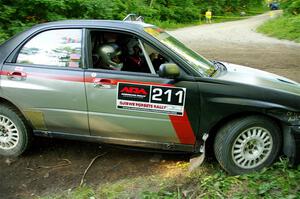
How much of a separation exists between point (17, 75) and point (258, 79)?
2880 millimetres

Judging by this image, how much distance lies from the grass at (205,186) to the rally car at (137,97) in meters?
0.19

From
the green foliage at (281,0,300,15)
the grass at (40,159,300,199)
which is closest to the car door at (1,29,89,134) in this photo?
the grass at (40,159,300,199)

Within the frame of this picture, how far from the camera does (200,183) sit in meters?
4.13

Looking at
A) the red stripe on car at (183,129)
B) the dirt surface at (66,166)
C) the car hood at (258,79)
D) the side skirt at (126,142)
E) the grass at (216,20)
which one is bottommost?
the dirt surface at (66,166)

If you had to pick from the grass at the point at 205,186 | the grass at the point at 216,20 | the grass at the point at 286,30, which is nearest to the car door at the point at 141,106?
the grass at the point at 205,186

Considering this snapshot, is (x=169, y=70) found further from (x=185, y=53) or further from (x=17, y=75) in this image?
(x=17, y=75)

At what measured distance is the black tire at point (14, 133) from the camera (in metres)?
4.80

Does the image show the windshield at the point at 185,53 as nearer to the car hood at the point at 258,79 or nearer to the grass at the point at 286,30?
the car hood at the point at 258,79

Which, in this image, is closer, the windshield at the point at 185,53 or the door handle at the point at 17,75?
the windshield at the point at 185,53

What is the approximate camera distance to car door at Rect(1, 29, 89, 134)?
4.48 m

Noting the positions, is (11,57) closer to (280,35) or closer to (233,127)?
(233,127)

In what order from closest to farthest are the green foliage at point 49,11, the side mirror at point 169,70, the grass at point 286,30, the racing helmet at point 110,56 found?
the side mirror at point 169,70 < the racing helmet at point 110,56 < the green foliage at point 49,11 < the grass at point 286,30

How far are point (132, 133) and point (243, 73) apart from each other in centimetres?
160

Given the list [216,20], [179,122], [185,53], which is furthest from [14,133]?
[216,20]
